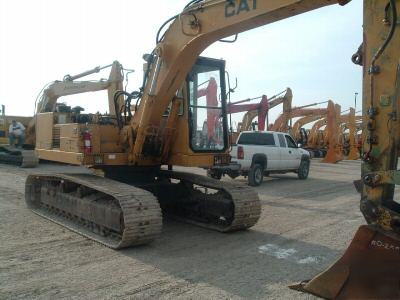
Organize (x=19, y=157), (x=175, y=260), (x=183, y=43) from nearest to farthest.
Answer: (x=175, y=260), (x=183, y=43), (x=19, y=157)

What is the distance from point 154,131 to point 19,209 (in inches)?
141

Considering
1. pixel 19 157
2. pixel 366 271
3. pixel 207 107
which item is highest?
pixel 207 107

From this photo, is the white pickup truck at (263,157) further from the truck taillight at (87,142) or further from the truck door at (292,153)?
the truck taillight at (87,142)

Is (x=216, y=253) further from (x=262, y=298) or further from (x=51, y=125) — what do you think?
(x=51, y=125)

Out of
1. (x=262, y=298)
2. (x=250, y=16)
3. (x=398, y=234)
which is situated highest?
(x=250, y=16)

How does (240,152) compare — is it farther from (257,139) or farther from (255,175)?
(257,139)

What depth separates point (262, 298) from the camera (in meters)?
4.65

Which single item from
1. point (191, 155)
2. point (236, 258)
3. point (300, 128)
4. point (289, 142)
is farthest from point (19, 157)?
point (300, 128)

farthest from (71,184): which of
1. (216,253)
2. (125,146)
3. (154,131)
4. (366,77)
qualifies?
(366,77)

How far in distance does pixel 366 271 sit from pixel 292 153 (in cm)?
1303

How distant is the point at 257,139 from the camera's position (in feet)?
52.7

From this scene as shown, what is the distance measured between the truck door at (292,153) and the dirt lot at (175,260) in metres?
7.60

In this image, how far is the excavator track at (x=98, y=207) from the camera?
6.29 metres

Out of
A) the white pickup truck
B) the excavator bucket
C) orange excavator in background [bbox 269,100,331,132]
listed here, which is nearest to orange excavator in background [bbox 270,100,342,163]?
orange excavator in background [bbox 269,100,331,132]
